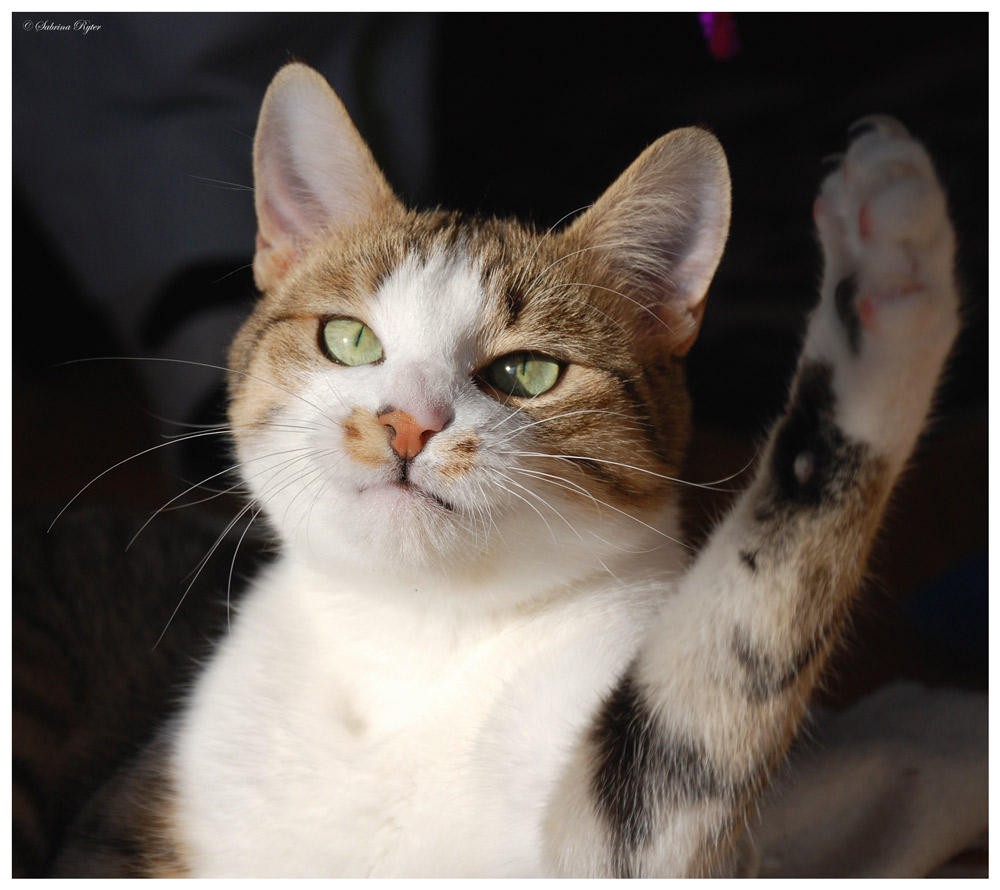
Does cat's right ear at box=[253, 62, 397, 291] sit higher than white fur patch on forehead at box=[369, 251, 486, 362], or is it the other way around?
cat's right ear at box=[253, 62, 397, 291]

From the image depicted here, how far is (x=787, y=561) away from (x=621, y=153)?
53 cm

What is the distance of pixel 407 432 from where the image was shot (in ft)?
2.48

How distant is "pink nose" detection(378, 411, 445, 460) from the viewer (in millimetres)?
756

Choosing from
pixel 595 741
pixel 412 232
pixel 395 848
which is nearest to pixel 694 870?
pixel 595 741

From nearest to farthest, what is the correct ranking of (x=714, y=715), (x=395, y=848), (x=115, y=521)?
(x=714, y=715), (x=395, y=848), (x=115, y=521)

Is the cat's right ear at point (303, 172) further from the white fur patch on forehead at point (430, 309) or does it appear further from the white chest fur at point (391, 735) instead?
the white chest fur at point (391, 735)

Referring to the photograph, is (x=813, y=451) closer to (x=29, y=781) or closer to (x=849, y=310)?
(x=849, y=310)

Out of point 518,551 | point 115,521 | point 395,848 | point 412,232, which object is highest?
point 412,232

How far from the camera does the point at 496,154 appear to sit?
1.06m

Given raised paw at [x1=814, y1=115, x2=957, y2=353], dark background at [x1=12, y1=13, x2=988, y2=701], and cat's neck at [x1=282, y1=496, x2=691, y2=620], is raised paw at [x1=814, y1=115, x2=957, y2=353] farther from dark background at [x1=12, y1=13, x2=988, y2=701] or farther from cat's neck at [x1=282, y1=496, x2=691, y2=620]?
→ cat's neck at [x1=282, y1=496, x2=691, y2=620]

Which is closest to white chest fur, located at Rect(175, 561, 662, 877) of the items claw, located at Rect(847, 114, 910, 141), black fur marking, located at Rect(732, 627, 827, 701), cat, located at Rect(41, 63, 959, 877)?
cat, located at Rect(41, 63, 959, 877)

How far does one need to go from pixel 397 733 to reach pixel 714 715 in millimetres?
334

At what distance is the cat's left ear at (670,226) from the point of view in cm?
87

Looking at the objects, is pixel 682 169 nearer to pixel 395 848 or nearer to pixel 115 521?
pixel 395 848
